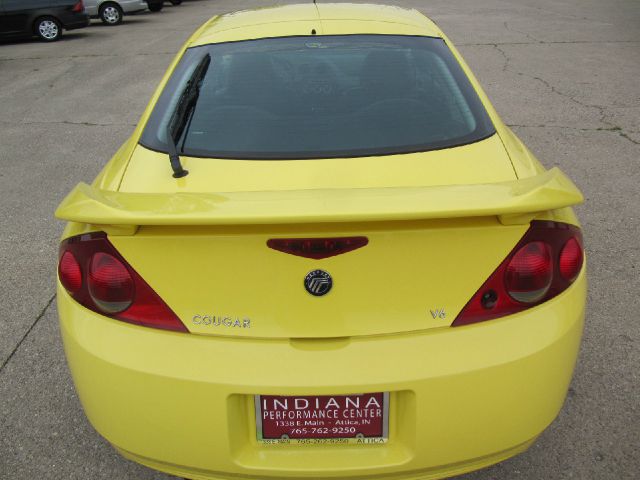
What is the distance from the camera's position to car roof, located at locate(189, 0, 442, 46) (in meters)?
2.69

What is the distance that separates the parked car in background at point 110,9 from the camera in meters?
16.7

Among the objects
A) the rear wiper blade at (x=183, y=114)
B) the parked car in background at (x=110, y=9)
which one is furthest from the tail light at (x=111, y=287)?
the parked car in background at (x=110, y=9)

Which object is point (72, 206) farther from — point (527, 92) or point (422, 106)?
point (527, 92)

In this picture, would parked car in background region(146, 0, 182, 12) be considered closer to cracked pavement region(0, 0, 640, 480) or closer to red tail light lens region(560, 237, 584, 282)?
cracked pavement region(0, 0, 640, 480)

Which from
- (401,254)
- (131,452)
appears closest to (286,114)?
(401,254)

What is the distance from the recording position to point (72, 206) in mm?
1721

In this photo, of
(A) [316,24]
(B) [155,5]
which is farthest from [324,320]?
(B) [155,5]

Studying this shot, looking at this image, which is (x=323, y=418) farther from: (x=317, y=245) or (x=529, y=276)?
(x=529, y=276)

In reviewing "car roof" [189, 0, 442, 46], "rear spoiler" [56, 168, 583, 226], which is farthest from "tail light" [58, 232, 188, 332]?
"car roof" [189, 0, 442, 46]

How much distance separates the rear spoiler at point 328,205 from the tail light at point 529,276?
0.12 metres

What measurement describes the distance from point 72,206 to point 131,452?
2.47 ft

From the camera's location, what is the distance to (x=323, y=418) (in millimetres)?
1719

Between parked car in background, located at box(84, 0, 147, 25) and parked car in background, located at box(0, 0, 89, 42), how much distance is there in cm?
231

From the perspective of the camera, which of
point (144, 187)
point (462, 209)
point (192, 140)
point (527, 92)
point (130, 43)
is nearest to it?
point (462, 209)
